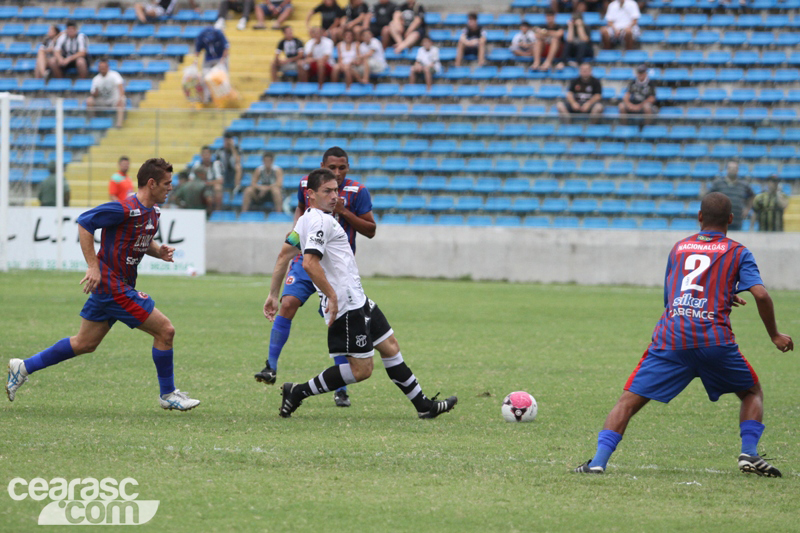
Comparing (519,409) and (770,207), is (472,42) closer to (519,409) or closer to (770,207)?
(770,207)

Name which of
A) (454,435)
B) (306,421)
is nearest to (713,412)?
(454,435)

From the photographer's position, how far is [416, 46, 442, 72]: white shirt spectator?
78.6 ft

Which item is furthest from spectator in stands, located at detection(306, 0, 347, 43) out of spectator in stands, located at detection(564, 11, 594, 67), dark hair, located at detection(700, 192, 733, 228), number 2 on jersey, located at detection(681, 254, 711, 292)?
number 2 on jersey, located at detection(681, 254, 711, 292)

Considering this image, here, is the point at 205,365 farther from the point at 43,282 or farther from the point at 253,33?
the point at 253,33

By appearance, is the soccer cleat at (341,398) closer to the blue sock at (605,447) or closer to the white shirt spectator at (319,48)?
the blue sock at (605,447)

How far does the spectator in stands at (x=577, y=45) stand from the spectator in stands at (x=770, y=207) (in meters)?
5.84

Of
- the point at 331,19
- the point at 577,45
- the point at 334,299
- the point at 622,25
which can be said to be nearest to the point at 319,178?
the point at 334,299

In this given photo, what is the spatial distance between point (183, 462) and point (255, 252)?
15421 millimetres

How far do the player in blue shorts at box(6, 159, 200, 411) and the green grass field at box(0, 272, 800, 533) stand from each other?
31cm

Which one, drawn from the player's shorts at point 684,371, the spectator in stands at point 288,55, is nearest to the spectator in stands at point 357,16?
the spectator in stands at point 288,55

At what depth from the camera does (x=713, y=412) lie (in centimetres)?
809

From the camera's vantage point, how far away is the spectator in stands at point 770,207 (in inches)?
758

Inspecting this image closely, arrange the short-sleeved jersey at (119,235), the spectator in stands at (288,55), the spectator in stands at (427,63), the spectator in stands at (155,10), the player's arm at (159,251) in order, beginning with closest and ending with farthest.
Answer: the short-sleeved jersey at (119,235), the player's arm at (159,251), the spectator in stands at (427,63), the spectator in stands at (288,55), the spectator in stands at (155,10)

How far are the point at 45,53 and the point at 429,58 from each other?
10.0 metres
